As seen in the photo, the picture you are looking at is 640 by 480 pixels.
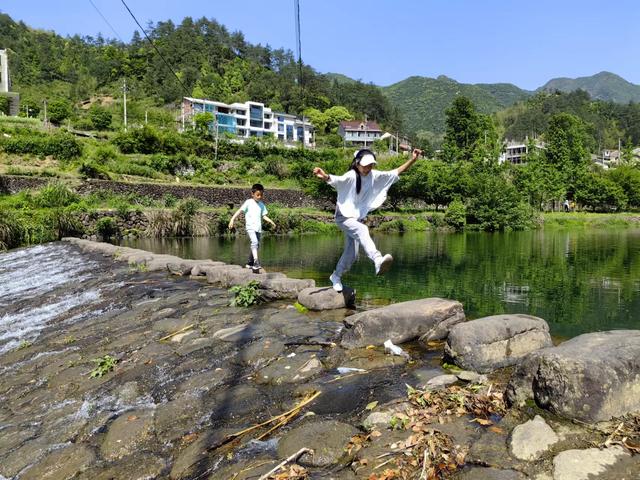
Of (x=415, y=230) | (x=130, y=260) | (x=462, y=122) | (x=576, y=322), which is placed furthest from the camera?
(x=462, y=122)

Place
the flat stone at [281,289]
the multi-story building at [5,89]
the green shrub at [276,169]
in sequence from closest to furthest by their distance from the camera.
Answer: the flat stone at [281,289] → the green shrub at [276,169] → the multi-story building at [5,89]

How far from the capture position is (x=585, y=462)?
2.49 metres

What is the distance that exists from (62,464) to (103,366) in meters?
1.94

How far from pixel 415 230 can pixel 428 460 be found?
37.8m

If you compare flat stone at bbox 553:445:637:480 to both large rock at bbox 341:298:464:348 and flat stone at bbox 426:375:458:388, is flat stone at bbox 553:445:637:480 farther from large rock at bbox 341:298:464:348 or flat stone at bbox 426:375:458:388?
large rock at bbox 341:298:464:348

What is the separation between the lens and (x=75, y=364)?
584cm

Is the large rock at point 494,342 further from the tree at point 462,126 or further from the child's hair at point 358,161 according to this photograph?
the tree at point 462,126

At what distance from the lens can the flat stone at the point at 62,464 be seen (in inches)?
138

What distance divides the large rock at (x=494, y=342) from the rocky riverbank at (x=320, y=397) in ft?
0.04

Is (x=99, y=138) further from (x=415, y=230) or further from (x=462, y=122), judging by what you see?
(x=462, y=122)

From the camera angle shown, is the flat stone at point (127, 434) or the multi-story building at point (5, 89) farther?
the multi-story building at point (5, 89)

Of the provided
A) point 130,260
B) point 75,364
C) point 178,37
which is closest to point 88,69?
point 178,37

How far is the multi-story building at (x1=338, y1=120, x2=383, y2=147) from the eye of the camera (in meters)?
92.6

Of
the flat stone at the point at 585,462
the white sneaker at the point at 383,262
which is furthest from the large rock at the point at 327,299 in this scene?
the flat stone at the point at 585,462
